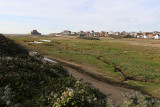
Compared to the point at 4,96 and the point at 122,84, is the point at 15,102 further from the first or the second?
the point at 122,84

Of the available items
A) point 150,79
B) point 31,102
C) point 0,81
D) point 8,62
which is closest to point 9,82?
point 0,81

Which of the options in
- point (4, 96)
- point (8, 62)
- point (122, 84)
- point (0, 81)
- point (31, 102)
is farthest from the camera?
point (122, 84)

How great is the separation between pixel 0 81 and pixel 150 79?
2381cm

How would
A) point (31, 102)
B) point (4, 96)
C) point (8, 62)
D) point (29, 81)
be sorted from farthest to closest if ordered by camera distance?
1. point (8, 62)
2. point (29, 81)
3. point (31, 102)
4. point (4, 96)

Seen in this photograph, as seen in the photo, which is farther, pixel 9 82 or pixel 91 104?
pixel 9 82

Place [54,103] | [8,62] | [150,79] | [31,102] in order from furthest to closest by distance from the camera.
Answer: [150,79], [8,62], [31,102], [54,103]

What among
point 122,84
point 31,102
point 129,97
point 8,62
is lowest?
point 122,84

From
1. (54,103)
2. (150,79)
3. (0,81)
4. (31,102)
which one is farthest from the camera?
(150,79)

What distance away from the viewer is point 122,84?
19.9 metres

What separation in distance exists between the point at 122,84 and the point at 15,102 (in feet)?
55.8

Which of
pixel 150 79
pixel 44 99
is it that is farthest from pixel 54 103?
pixel 150 79

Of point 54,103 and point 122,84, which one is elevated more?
point 54,103

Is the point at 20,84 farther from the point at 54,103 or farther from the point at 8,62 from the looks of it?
the point at 8,62

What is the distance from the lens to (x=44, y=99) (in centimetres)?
749
